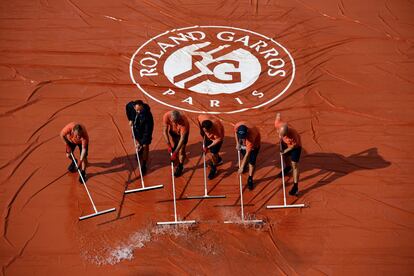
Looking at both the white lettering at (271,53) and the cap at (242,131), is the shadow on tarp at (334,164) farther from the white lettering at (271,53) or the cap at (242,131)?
the white lettering at (271,53)

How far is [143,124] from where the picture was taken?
849 cm

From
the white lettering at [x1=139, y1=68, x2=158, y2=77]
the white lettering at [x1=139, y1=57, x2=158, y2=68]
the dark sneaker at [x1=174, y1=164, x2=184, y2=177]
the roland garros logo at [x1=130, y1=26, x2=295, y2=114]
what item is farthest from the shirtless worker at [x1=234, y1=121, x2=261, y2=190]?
the white lettering at [x1=139, y1=57, x2=158, y2=68]

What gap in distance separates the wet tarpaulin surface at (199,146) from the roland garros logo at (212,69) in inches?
9.0

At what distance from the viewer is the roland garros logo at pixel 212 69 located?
10719 millimetres

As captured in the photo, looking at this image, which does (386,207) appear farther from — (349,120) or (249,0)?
→ (249,0)

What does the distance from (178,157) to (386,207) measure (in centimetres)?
392

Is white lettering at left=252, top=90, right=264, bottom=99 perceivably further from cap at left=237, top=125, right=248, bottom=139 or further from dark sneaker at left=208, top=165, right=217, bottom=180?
cap at left=237, top=125, right=248, bottom=139

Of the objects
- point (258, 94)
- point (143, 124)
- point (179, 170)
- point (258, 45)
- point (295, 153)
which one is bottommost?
point (179, 170)

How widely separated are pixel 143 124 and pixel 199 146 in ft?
5.34

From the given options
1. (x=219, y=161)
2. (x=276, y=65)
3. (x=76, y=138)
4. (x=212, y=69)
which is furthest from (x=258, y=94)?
(x=76, y=138)

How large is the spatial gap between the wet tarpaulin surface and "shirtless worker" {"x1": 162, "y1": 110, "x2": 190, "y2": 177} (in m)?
0.45

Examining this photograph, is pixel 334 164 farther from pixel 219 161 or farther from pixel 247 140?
pixel 219 161

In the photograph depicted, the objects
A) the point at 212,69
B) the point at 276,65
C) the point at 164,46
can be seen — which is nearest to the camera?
the point at 212,69

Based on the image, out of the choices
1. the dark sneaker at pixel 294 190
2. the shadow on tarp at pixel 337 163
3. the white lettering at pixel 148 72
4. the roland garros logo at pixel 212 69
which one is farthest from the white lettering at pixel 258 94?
the dark sneaker at pixel 294 190
